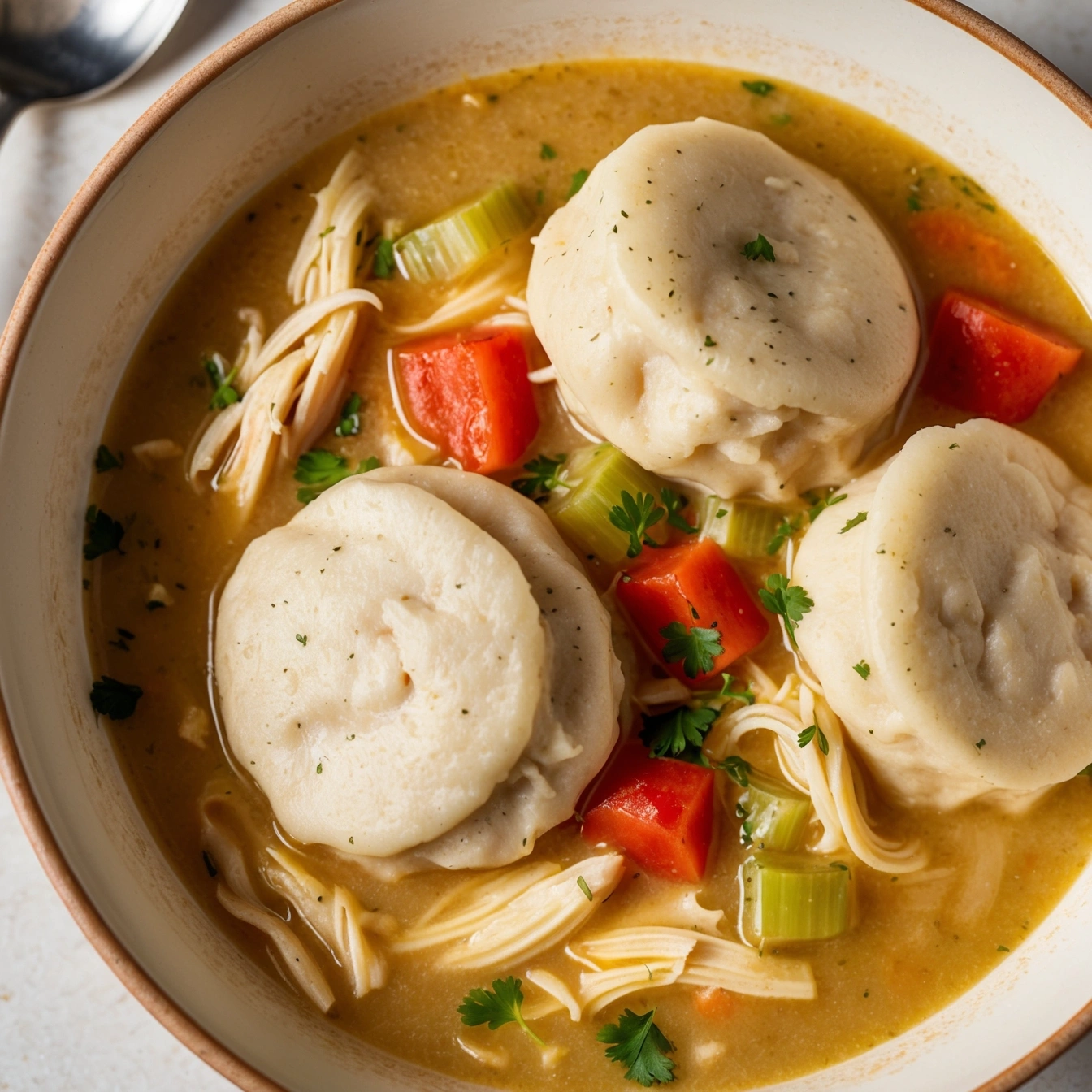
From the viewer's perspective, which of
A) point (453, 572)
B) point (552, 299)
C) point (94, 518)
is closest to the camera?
point (453, 572)

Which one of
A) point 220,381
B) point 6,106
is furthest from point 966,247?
point 6,106

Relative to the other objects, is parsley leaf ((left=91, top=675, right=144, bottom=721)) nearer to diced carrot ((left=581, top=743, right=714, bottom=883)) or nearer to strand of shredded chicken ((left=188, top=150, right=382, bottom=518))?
strand of shredded chicken ((left=188, top=150, right=382, bottom=518))

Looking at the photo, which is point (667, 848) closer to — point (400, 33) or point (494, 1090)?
point (494, 1090)

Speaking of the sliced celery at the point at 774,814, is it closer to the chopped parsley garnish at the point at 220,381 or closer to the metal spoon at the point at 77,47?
the chopped parsley garnish at the point at 220,381

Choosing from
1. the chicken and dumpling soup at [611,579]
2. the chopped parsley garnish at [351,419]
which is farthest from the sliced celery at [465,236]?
the chopped parsley garnish at [351,419]

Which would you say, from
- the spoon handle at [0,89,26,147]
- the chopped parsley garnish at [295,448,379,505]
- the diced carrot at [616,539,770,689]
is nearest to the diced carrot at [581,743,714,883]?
the diced carrot at [616,539,770,689]

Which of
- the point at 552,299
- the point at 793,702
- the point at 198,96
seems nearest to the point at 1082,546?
the point at 793,702
